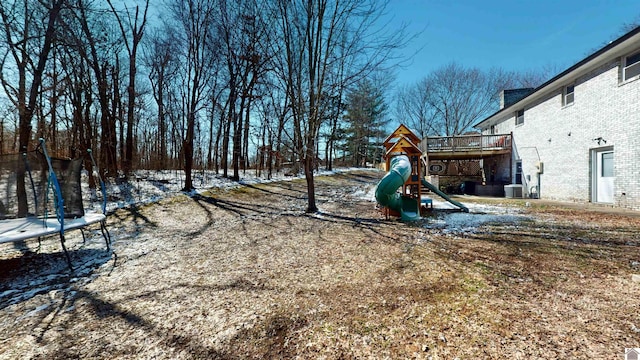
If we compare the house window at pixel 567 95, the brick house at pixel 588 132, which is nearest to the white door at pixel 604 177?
the brick house at pixel 588 132

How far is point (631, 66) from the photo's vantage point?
765cm

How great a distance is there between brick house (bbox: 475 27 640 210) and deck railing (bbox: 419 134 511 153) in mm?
1368

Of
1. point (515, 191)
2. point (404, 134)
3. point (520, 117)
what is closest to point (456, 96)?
point (520, 117)

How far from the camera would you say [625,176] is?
25.3ft

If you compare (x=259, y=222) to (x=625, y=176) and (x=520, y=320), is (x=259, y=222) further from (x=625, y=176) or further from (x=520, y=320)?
(x=625, y=176)

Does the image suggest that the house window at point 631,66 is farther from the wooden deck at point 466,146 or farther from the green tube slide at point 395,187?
the green tube slide at point 395,187

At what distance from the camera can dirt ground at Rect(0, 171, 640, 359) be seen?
205 centimetres

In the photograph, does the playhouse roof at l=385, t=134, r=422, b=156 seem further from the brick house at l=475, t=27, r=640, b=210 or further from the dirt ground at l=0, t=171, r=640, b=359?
the brick house at l=475, t=27, r=640, b=210

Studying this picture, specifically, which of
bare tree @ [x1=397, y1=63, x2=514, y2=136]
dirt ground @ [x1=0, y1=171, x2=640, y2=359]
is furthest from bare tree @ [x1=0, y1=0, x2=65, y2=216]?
bare tree @ [x1=397, y1=63, x2=514, y2=136]

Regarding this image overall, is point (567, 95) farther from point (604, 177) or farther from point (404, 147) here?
point (404, 147)

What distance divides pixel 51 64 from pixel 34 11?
5.69 metres

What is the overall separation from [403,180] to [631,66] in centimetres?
799

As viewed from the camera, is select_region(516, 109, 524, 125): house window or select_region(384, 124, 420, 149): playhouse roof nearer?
select_region(384, 124, 420, 149): playhouse roof

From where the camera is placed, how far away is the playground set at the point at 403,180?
262 inches
